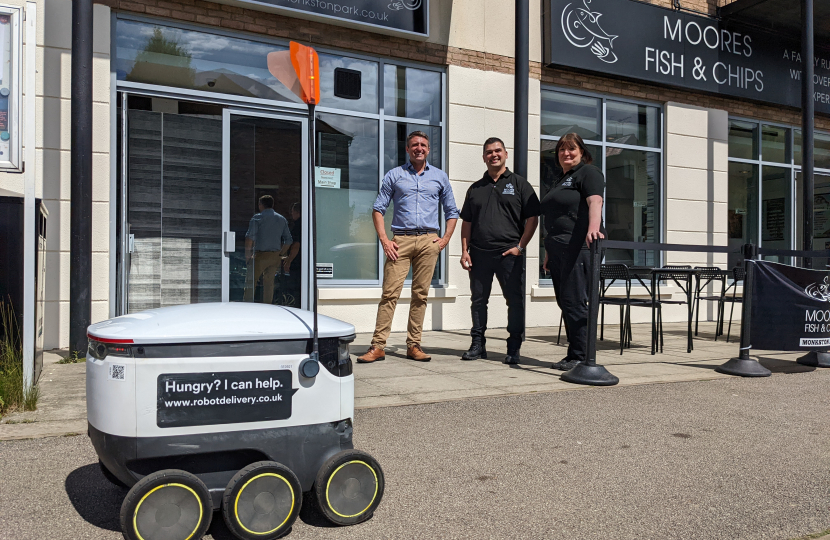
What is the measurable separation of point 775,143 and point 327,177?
8.68 meters

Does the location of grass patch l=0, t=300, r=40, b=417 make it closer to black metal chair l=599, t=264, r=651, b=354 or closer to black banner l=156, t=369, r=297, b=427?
black banner l=156, t=369, r=297, b=427

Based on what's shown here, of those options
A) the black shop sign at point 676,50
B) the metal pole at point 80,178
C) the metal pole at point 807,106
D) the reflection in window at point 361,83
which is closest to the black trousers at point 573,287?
the reflection in window at point 361,83

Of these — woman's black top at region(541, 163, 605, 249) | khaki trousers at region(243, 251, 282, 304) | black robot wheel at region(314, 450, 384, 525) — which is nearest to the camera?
black robot wheel at region(314, 450, 384, 525)

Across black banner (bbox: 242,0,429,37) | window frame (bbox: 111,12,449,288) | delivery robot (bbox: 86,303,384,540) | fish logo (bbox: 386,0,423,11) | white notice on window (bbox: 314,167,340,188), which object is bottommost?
delivery robot (bbox: 86,303,384,540)

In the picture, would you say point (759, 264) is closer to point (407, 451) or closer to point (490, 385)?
point (490, 385)

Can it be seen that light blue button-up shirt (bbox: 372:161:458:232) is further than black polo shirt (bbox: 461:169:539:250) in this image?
Yes

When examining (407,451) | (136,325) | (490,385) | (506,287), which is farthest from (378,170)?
(136,325)

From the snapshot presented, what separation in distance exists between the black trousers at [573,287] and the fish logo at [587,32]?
5.25m

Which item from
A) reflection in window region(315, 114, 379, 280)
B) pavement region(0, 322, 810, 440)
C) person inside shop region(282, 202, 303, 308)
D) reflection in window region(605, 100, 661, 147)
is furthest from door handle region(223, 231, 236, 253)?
reflection in window region(605, 100, 661, 147)

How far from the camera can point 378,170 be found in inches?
352

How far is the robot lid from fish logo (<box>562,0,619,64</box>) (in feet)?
27.6

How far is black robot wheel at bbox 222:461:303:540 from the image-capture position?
247 cm

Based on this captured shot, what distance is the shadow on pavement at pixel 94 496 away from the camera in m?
2.74

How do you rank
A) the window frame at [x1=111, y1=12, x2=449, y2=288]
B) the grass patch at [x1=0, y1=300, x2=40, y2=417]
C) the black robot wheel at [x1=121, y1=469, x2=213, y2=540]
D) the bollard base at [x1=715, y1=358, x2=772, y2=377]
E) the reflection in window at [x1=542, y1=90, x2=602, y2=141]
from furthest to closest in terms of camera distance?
the reflection in window at [x1=542, y1=90, x2=602, y2=141]
the window frame at [x1=111, y1=12, x2=449, y2=288]
the bollard base at [x1=715, y1=358, x2=772, y2=377]
the grass patch at [x1=0, y1=300, x2=40, y2=417]
the black robot wheel at [x1=121, y1=469, x2=213, y2=540]
